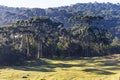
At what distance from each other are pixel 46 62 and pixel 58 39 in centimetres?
3502

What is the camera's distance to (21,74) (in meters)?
70.7

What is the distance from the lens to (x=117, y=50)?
134250 millimetres

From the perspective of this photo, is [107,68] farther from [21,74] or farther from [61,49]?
[61,49]

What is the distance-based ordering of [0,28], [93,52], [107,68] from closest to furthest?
[107,68] → [0,28] → [93,52]

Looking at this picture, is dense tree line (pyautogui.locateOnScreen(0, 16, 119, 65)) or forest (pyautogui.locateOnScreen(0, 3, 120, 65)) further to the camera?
dense tree line (pyautogui.locateOnScreen(0, 16, 119, 65))

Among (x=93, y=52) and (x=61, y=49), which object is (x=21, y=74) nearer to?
(x=61, y=49)

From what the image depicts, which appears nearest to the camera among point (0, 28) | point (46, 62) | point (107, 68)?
point (107, 68)

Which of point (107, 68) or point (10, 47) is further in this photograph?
point (10, 47)

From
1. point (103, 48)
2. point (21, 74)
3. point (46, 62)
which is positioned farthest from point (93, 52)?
point (21, 74)

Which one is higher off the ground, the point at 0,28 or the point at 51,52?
the point at 0,28

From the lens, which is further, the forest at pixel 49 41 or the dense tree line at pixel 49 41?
the dense tree line at pixel 49 41

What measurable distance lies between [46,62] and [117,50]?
151ft

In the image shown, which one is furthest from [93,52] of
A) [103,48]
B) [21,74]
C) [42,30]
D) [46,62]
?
[21,74]

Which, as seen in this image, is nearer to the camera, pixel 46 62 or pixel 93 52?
pixel 46 62
